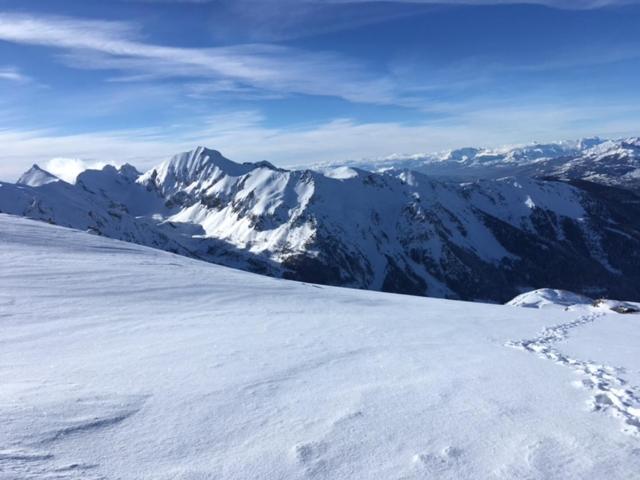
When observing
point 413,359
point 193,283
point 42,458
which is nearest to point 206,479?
point 42,458

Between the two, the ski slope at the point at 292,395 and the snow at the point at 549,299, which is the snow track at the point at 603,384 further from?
the snow at the point at 549,299

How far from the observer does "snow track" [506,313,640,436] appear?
7.93 metres

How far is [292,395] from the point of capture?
8.26 meters

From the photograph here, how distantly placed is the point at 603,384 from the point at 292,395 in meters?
6.64

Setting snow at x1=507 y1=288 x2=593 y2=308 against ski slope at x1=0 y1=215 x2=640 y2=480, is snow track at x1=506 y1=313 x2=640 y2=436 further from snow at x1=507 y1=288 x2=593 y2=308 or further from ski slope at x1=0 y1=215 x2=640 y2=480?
snow at x1=507 y1=288 x2=593 y2=308

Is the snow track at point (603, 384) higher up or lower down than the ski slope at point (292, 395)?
lower down

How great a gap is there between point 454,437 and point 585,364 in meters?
6.56

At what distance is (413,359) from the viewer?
11.1 m

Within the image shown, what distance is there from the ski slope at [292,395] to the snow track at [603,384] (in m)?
0.05

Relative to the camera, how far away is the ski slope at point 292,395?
5.98 meters

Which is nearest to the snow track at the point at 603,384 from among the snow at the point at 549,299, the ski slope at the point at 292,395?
the ski slope at the point at 292,395

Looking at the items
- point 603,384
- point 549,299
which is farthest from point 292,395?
point 549,299

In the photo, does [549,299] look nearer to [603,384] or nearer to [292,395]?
[603,384]

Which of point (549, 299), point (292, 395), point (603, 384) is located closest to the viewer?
point (292, 395)
